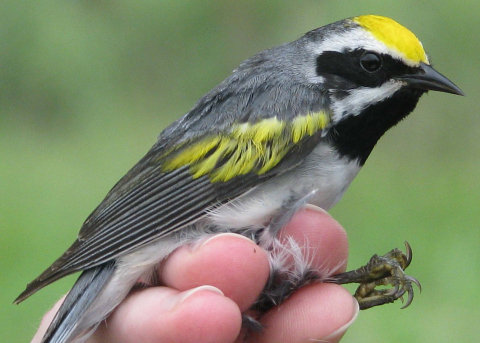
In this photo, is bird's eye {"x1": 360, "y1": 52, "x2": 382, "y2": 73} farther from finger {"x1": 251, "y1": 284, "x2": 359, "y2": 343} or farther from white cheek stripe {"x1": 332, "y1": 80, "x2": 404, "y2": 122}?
finger {"x1": 251, "y1": 284, "x2": 359, "y2": 343}

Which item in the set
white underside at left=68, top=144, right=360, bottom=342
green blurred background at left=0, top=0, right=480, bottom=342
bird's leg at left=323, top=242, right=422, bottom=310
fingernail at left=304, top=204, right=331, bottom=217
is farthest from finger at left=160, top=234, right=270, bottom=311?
green blurred background at left=0, top=0, right=480, bottom=342

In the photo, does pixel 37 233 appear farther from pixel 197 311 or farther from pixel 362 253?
pixel 197 311

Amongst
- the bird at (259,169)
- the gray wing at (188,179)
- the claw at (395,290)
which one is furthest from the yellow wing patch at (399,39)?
the claw at (395,290)

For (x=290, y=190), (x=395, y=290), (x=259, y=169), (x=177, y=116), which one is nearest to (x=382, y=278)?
(x=395, y=290)

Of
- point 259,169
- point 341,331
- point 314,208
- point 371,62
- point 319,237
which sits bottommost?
point 341,331

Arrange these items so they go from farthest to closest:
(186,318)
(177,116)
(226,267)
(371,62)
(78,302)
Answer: (177,116) < (371,62) < (78,302) < (226,267) < (186,318)

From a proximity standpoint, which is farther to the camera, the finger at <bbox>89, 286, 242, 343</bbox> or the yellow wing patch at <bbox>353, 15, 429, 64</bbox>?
the yellow wing patch at <bbox>353, 15, 429, 64</bbox>

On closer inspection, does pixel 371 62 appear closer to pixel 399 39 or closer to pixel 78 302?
pixel 399 39
